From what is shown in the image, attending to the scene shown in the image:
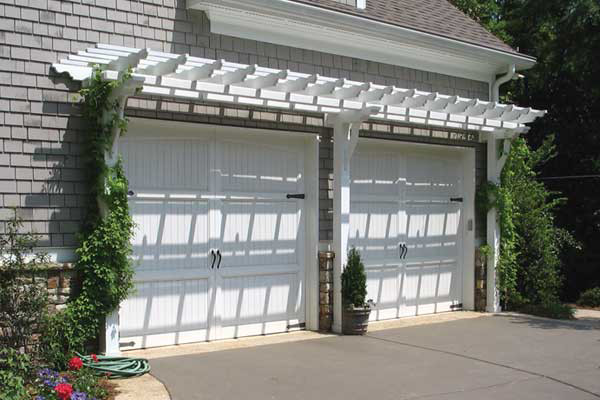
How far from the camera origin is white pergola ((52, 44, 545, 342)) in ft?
22.5

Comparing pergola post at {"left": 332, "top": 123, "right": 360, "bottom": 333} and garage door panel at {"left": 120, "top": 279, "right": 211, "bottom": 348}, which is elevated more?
pergola post at {"left": 332, "top": 123, "right": 360, "bottom": 333}

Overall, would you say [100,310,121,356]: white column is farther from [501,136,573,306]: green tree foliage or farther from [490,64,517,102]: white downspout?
[490,64,517,102]: white downspout

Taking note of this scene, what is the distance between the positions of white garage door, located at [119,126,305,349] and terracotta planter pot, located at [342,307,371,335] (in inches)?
26.3

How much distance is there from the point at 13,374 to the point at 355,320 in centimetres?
420

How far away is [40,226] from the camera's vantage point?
6.72 meters

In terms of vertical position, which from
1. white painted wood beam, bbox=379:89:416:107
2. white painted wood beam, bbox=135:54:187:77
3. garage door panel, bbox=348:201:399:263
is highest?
white painted wood beam, bbox=379:89:416:107

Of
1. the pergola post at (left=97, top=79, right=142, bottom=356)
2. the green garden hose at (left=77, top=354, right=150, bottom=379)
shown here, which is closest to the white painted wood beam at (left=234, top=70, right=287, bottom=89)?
the pergola post at (left=97, top=79, right=142, bottom=356)

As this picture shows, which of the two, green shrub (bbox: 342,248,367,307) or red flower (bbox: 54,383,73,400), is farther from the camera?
green shrub (bbox: 342,248,367,307)

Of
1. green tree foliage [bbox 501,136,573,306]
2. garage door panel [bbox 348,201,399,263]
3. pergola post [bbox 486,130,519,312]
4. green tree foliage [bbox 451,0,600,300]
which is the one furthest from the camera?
green tree foliage [bbox 451,0,600,300]

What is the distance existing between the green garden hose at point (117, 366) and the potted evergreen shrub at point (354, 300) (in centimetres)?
287

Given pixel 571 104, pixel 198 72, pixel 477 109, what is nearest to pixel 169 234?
pixel 198 72

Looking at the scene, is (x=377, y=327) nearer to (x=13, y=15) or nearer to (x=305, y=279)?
Answer: (x=305, y=279)

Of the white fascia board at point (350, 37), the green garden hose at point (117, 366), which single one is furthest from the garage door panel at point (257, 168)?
the green garden hose at point (117, 366)

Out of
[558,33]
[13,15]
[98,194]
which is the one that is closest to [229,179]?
[98,194]
